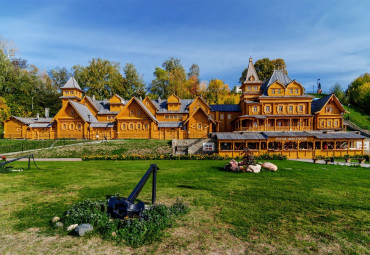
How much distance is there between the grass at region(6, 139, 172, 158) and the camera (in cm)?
2586

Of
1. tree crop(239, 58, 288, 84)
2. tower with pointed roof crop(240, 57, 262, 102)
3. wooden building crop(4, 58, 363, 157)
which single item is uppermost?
tree crop(239, 58, 288, 84)

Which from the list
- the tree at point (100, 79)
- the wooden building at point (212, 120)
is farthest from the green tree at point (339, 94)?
the tree at point (100, 79)

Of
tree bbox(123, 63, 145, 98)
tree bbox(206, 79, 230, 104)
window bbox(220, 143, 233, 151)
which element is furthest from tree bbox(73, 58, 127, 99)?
window bbox(220, 143, 233, 151)

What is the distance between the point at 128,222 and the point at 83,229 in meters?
1.22

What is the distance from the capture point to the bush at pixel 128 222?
17.0ft

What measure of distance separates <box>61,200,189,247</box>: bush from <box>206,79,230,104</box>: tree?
54.8 m

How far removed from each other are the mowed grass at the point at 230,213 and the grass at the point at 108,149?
48.8 feet

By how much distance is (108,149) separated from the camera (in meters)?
27.7

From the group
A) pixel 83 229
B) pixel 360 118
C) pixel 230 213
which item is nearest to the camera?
pixel 83 229

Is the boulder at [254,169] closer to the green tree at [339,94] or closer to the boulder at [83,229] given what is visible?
the boulder at [83,229]

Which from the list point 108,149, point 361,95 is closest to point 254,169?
point 108,149

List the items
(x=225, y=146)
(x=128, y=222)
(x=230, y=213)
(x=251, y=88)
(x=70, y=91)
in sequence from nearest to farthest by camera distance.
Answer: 1. (x=128, y=222)
2. (x=230, y=213)
3. (x=225, y=146)
4. (x=251, y=88)
5. (x=70, y=91)

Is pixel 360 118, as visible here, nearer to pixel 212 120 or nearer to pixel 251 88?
pixel 251 88

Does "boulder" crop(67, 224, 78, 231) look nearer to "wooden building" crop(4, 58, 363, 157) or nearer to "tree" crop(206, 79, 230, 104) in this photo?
"wooden building" crop(4, 58, 363, 157)
